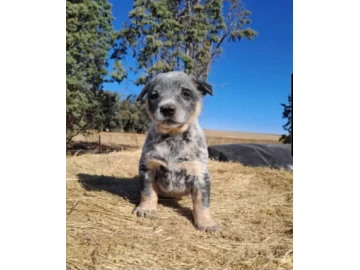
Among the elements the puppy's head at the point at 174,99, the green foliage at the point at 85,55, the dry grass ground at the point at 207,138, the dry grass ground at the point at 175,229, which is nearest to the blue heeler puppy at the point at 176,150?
the puppy's head at the point at 174,99

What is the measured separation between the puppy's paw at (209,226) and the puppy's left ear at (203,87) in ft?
2.86

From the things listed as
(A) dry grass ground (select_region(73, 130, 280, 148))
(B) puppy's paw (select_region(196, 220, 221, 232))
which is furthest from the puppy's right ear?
(B) puppy's paw (select_region(196, 220, 221, 232))

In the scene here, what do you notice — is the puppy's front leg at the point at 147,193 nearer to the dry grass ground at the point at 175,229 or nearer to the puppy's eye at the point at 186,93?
the dry grass ground at the point at 175,229

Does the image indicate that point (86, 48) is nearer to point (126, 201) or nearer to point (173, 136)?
point (173, 136)

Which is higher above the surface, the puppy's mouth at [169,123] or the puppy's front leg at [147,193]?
the puppy's mouth at [169,123]

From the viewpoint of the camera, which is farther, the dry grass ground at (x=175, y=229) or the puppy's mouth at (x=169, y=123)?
the puppy's mouth at (x=169, y=123)

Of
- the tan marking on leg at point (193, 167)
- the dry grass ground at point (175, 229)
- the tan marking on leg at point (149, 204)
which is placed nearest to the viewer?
the dry grass ground at point (175, 229)

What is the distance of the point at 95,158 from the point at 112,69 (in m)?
1.11

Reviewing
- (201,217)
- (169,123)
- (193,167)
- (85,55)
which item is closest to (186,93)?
(169,123)

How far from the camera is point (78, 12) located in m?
2.91

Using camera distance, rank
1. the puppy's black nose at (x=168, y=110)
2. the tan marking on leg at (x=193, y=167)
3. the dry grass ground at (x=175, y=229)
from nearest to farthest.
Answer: the dry grass ground at (x=175, y=229) < the puppy's black nose at (x=168, y=110) < the tan marking on leg at (x=193, y=167)

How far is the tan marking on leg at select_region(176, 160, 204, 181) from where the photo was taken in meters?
2.54

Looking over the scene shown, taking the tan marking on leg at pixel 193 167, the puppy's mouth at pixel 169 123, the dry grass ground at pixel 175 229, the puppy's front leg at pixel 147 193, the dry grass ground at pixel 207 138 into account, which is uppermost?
the puppy's mouth at pixel 169 123

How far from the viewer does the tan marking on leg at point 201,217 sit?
8.07ft
